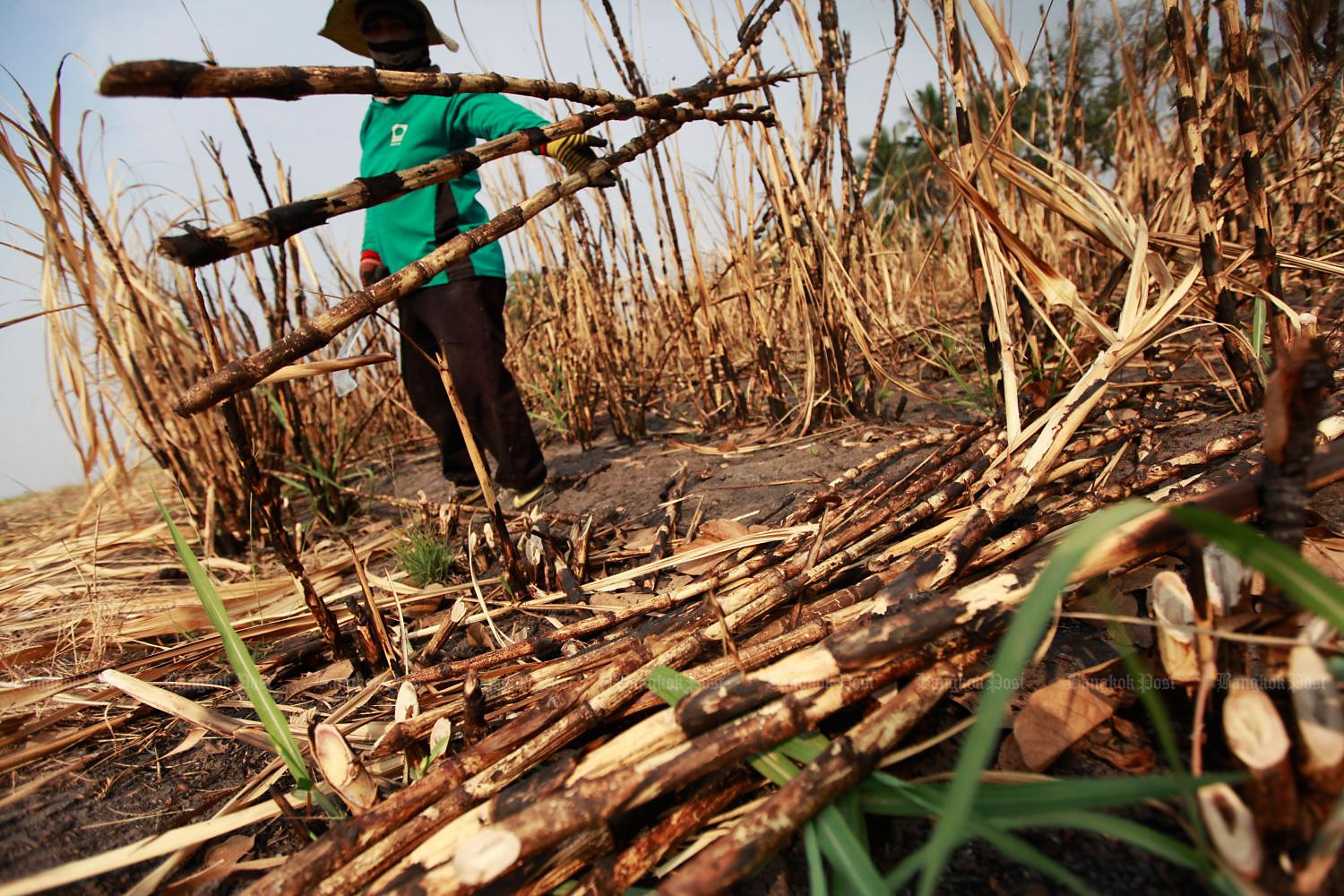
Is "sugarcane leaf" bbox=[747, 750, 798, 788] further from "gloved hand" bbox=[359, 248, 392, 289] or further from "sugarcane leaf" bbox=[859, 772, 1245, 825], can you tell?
"gloved hand" bbox=[359, 248, 392, 289]

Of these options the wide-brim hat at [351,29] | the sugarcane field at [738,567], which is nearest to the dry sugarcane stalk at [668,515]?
the sugarcane field at [738,567]

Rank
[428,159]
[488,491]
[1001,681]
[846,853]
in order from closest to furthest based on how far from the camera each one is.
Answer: [1001,681]
[846,853]
[488,491]
[428,159]

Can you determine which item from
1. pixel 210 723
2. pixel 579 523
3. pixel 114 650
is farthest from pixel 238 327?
pixel 210 723

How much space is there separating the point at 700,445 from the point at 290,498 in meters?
1.64

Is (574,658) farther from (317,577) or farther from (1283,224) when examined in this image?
(1283,224)

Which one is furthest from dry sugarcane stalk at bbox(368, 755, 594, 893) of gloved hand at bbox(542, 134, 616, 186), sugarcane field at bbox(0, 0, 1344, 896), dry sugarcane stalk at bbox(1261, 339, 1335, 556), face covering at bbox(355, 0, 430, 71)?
face covering at bbox(355, 0, 430, 71)

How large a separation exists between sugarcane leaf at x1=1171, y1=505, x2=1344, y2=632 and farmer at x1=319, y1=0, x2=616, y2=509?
2.07 m

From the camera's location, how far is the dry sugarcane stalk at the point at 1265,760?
0.44 meters

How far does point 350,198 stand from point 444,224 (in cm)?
163

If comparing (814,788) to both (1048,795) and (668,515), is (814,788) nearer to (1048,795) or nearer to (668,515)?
(1048,795)

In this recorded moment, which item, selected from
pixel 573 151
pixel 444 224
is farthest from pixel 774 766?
pixel 444 224

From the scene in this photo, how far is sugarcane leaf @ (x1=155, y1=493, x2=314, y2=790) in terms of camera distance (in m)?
0.77

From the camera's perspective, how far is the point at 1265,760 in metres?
0.44

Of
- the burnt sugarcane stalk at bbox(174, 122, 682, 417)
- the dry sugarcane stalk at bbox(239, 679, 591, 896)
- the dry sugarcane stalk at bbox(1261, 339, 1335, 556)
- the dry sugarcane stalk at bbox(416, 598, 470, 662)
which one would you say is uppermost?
the burnt sugarcane stalk at bbox(174, 122, 682, 417)
